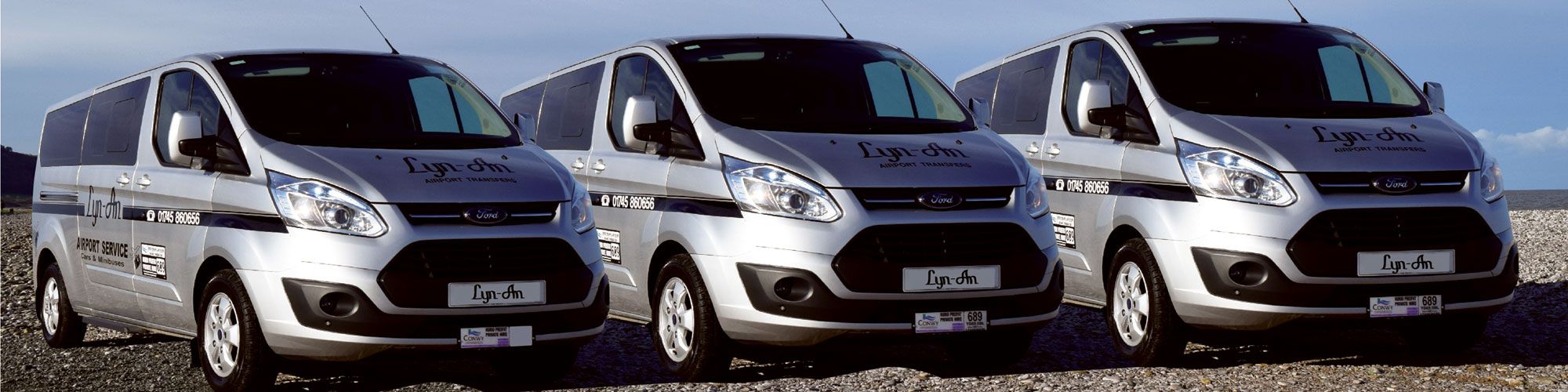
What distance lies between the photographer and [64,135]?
11.1m

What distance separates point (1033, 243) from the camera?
8328 millimetres

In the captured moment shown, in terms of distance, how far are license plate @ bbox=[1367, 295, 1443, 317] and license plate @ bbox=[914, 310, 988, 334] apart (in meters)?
2.24

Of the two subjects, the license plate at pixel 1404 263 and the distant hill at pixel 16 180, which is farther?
the distant hill at pixel 16 180

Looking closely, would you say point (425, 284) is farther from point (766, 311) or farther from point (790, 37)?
point (790, 37)

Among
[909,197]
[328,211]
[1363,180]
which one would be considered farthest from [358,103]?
[1363,180]

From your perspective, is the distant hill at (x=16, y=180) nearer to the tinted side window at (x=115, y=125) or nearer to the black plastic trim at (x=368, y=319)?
the tinted side window at (x=115, y=125)

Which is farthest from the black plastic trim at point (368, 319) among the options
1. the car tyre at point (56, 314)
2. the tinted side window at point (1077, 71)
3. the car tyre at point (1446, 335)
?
the car tyre at point (1446, 335)

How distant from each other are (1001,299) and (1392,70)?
11.6 ft

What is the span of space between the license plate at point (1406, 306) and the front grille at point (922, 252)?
6.66 feet

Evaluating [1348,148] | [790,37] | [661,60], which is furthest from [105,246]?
[1348,148]

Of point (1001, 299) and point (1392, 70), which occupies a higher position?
point (1392, 70)

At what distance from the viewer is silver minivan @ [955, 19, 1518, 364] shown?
8.66 meters

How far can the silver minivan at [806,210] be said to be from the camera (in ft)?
26.1

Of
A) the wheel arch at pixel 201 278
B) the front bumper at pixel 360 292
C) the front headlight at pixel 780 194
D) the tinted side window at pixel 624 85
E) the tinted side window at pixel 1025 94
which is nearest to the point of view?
the front bumper at pixel 360 292
